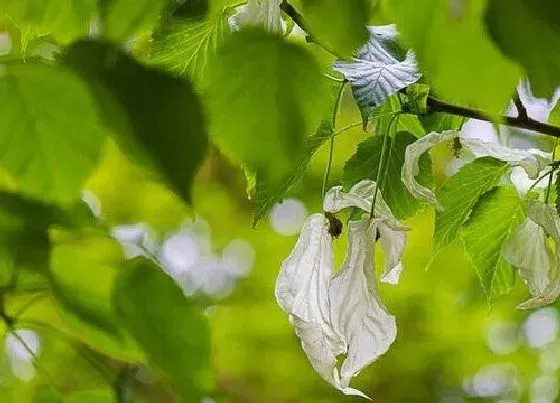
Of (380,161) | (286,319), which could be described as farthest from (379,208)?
(286,319)

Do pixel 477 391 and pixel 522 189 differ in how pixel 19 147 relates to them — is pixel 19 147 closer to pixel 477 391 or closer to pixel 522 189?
pixel 522 189

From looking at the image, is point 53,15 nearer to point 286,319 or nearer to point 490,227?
point 490,227

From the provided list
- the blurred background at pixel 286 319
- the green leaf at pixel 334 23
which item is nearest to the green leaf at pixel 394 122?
the green leaf at pixel 334 23

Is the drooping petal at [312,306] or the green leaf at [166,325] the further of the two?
the drooping petal at [312,306]

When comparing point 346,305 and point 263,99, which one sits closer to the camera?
point 263,99

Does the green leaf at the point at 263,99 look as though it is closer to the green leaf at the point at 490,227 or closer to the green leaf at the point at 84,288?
the green leaf at the point at 84,288

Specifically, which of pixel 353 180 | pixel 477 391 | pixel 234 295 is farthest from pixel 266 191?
pixel 477 391
